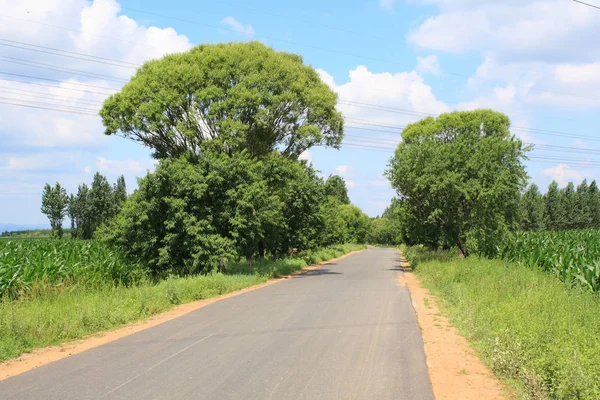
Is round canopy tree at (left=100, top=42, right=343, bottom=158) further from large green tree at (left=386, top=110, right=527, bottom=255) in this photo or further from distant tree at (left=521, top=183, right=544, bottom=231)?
distant tree at (left=521, top=183, right=544, bottom=231)

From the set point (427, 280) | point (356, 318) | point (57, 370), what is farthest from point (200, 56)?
point (57, 370)

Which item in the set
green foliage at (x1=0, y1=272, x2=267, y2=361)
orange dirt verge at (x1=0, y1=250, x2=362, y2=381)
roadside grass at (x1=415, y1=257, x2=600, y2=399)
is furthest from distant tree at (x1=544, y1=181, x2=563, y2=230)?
orange dirt verge at (x1=0, y1=250, x2=362, y2=381)

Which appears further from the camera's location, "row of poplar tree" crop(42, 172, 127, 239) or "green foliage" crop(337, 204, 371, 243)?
"green foliage" crop(337, 204, 371, 243)

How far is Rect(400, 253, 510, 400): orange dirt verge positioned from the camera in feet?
Result: 21.5

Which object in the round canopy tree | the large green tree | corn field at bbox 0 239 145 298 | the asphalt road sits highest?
the round canopy tree

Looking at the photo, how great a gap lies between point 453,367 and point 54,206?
7308cm

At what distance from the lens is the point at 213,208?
72.0 feet

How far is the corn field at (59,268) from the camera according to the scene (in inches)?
547

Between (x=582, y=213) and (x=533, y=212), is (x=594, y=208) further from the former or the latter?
(x=533, y=212)

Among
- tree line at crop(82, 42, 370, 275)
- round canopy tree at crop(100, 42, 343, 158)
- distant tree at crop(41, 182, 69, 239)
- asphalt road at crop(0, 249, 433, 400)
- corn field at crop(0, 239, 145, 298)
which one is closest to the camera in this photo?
asphalt road at crop(0, 249, 433, 400)

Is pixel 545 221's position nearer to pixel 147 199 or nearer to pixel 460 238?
pixel 460 238

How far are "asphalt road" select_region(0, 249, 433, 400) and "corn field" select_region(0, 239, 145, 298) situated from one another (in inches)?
209

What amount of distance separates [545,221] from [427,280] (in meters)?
80.5

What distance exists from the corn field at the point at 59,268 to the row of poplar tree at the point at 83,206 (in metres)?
54.5
